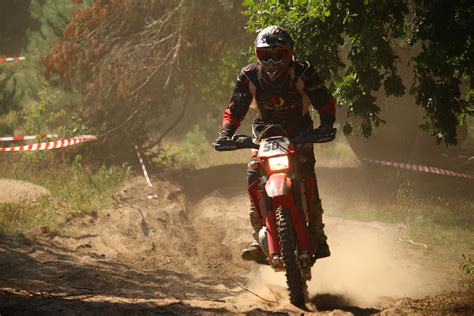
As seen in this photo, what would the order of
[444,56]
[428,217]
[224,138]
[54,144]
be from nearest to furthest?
1. [444,56]
2. [224,138]
3. [428,217]
4. [54,144]

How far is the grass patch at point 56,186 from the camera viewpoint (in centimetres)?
916

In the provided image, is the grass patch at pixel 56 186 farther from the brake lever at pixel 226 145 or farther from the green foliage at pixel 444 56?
the green foliage at pixel 444 56

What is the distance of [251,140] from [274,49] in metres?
0.92

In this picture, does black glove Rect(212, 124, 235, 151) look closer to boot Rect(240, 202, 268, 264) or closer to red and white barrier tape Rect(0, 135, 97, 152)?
boot Rect(240, 202, 268, 264)

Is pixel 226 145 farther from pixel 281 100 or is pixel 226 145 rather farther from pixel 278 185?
pixel 281 100

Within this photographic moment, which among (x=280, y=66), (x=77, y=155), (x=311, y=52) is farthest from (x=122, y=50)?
(x=280, y=66)

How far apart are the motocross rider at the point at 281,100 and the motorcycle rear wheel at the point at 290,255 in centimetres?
43

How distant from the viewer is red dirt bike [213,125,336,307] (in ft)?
17.3

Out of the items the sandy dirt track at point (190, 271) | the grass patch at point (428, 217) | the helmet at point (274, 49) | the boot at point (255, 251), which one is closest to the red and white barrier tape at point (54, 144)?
the sandy dirt track at point (190, 271)

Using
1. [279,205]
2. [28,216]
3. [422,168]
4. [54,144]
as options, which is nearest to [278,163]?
[279,205]

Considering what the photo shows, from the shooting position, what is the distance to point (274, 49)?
5609 mm

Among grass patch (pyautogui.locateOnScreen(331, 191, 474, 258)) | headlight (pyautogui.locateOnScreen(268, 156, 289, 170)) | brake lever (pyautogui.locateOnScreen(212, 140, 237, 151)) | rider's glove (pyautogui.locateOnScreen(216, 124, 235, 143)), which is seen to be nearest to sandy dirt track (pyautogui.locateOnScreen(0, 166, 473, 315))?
grass patch (pyautogui.locateOnScreen(331, 191, 474, 258))

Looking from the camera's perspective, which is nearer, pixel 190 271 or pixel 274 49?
pixel 274 49

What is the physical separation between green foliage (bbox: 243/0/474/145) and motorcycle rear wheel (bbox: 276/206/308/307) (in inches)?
76.5
